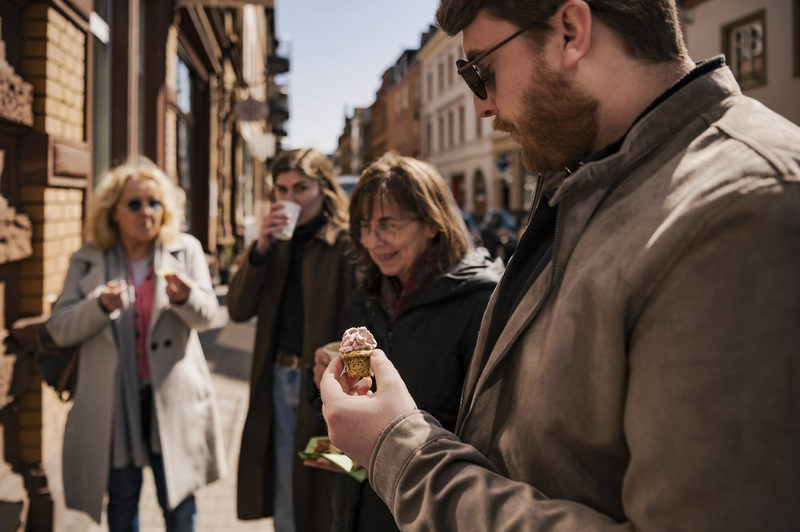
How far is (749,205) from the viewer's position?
2.63ft

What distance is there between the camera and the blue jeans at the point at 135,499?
10.5ft

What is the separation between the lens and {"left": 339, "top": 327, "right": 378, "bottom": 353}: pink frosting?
1.54 m

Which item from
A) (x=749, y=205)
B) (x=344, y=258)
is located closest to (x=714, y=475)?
(x=749, y=205)

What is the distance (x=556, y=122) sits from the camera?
1135 millimetres

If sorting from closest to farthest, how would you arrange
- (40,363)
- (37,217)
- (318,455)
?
(318,455) < (40,363) < (37,217)

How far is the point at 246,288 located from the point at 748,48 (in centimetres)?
1782

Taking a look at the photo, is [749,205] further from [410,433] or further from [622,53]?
[410,433]

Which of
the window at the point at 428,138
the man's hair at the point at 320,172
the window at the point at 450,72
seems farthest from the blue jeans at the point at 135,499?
the window at the point at 428,138

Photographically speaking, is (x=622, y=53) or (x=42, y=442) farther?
(x=42, y=442)

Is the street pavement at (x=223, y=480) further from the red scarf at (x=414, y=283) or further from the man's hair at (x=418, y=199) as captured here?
the man's hair at (x=418, y=199)

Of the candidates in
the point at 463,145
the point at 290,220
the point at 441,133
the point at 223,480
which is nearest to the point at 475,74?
the point at 290,220

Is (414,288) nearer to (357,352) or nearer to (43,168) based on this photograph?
(357,352)

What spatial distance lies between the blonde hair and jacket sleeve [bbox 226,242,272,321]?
387 millimetres

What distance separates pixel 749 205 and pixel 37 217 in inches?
145
